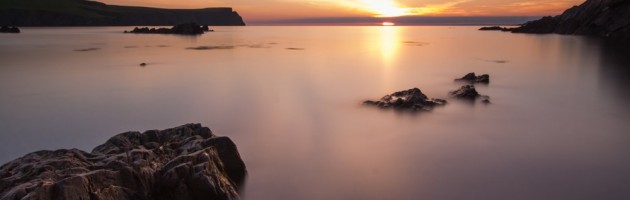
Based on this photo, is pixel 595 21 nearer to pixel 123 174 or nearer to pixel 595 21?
pixel 595 21

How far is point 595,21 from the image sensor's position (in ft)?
217

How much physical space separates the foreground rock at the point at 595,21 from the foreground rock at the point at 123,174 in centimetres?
6659

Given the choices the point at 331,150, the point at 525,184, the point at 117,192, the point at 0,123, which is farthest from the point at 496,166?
the point at 0,123

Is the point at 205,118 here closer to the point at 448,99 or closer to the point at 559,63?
the point at 448,99

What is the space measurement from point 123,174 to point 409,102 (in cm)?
985

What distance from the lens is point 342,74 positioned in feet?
81.1

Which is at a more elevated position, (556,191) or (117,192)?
(117,192)

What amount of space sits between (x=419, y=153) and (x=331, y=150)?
78.2 inches

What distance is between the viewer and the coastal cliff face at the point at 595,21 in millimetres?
58312

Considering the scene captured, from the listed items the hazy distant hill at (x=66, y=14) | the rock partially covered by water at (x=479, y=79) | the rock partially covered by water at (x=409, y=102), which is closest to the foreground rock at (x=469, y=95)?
the rock partially covered by water at (x=409, y=102)

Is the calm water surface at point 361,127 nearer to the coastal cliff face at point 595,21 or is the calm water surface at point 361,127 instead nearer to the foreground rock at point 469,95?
the foreground rock at point 469,95

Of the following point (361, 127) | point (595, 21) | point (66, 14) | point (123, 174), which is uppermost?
point (66, 14)

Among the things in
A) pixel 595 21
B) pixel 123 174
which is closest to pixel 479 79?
pixel 123 174

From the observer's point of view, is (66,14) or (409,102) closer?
(409,102)
